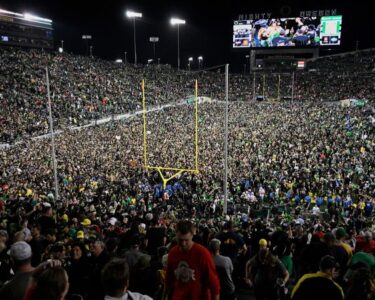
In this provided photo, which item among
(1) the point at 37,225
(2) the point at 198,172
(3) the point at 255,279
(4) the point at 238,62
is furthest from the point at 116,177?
(4) the point at 238,62

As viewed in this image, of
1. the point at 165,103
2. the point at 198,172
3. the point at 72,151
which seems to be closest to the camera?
the point at 198,172

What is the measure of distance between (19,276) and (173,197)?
10399mm

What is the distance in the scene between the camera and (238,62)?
7562 centimetres

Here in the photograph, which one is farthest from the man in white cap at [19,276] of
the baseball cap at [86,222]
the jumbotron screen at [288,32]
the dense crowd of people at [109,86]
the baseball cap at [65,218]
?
the jumbotron screen at [288,32]

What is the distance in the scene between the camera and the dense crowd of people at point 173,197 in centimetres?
290

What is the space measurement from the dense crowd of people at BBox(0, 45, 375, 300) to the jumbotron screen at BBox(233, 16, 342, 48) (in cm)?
740

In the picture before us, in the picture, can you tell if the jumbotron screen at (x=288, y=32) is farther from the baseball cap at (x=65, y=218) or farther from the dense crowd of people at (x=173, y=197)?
the baseball cap at (x=65, y=218)

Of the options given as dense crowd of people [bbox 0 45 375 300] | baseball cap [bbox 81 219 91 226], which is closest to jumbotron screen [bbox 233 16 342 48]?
dense crowd of people [bbox 0 45 375 300]

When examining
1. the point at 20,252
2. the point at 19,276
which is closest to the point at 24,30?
the point at 20,252

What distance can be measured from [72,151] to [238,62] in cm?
6179

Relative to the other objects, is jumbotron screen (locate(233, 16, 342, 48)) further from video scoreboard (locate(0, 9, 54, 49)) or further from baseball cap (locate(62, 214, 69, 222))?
baseball cap (locate(62, 214, 69, 222))

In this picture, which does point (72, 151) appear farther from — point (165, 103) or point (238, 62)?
point (238, 62)

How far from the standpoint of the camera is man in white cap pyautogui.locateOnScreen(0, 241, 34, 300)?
255 centimetres

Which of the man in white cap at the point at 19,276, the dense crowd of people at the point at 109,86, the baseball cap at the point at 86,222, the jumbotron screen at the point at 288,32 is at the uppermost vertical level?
the jumbotron screen at the point at 288,32
